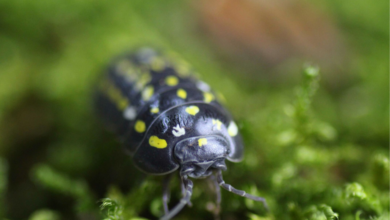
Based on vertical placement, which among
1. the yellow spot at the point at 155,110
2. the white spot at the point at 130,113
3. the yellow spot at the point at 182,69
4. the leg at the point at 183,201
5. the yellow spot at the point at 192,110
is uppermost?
the yellow spot at the point at 182,69

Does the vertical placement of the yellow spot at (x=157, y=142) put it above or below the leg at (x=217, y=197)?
above

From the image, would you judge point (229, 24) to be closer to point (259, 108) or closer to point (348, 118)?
point (259, 108)

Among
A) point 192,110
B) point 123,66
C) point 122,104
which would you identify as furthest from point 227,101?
point 192,110

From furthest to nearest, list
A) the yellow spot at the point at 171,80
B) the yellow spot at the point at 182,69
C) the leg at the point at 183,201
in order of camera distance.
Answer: the yellow spot at the point at 182,69, the yellow spot at the point at 171,80, the leg at the point at 183,201

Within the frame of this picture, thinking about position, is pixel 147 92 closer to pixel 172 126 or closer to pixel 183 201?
pixel 172 126

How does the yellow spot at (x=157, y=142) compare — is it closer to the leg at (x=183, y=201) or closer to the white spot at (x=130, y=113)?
the leg at (x=183, y=201)

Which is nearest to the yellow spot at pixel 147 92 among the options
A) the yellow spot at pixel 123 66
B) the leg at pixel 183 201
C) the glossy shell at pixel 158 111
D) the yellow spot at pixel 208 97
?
the glossy shell at pixel 158 111
